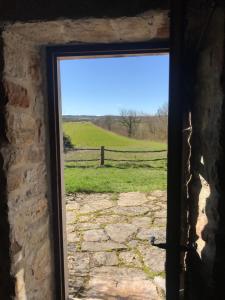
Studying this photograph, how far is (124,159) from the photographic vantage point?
8.21 m

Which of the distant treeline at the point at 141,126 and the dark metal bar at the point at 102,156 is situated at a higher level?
the distant treeline at the point at 141,126

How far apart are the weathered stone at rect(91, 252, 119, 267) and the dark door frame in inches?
45.3

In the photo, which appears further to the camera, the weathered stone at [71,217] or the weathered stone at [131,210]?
the weathered stone at [131,210]

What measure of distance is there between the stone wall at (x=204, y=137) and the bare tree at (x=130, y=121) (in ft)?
18.7

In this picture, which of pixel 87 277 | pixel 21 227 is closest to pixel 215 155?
pixel 21 227

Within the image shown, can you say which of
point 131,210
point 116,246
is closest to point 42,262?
point 116,246

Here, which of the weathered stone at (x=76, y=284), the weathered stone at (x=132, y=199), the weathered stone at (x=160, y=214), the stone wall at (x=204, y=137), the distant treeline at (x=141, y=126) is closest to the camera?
the stone wall at (x=204, y=137)

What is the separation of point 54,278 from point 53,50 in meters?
1.41

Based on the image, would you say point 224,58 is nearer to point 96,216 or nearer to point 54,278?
point 54,278

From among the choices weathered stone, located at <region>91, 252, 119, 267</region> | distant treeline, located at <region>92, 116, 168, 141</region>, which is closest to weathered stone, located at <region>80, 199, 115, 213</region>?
weathered stone, located at <region>91, 252, 119, 267</region>

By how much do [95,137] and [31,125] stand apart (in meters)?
6.14

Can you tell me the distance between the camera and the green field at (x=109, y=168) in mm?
6090

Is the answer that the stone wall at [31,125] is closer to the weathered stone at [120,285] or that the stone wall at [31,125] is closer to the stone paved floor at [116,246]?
the weathered stone at [120,285]

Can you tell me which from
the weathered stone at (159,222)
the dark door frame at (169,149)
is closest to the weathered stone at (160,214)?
the weathered stone at (159,222)
